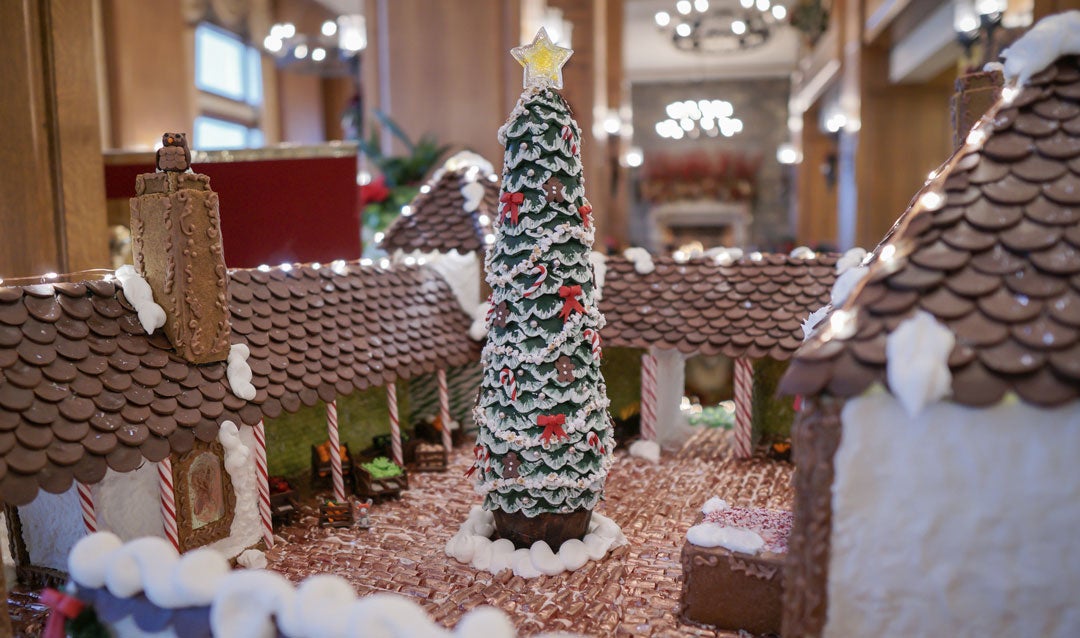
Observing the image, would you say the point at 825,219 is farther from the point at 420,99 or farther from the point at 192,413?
the point at 192,413

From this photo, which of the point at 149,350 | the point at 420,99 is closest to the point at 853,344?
the point at 149,350

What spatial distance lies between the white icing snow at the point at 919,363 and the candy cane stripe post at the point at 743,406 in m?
4.82

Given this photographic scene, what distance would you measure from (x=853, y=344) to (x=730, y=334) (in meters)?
4.61

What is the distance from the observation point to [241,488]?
244 inches

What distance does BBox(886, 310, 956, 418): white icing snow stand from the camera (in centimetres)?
356

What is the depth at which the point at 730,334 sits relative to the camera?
27.5ft

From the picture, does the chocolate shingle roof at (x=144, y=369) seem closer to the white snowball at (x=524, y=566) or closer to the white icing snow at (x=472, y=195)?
the white icing snow at (x=472, y=195)

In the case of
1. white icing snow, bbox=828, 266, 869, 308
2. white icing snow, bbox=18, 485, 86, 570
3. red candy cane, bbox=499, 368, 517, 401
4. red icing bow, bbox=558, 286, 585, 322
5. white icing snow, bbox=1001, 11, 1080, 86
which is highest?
white icing snow, bbox=1001, 11, 1080, 86

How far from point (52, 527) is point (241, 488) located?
1328 mm

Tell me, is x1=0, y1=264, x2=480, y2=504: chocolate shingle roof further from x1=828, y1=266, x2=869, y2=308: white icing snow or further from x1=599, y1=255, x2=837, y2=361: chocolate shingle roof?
x1=828, y1=266, x2=869, y2=308: white icing snow

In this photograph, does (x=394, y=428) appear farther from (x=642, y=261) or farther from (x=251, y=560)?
(x=642, y=261)

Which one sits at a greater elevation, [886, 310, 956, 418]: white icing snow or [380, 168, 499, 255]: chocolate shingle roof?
[380, 168, 499, 255]: chocolate shingle roof

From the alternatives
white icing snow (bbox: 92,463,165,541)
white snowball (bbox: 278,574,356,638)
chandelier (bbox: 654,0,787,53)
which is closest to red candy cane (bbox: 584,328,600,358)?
white snowball (bbox: 278,574,356,638)

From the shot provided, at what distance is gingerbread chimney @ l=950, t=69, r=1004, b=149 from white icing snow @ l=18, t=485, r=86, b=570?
7182 mm
